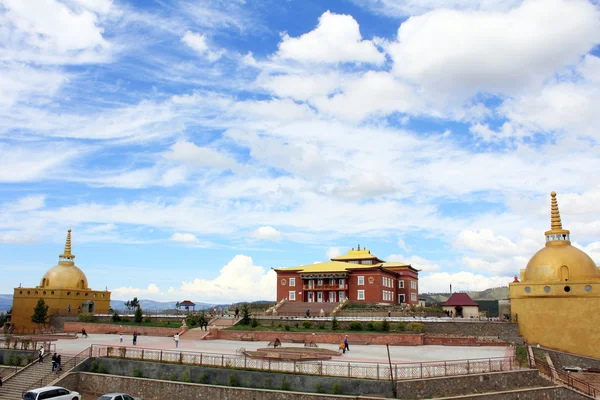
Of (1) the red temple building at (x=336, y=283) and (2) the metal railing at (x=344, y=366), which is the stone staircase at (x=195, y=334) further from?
(1) the red temple building at (x=336, y=283)

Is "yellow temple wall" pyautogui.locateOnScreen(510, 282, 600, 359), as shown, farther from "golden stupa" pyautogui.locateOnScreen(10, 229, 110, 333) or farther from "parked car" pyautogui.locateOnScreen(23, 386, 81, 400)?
"golden stupa" pyautogui.locateOnScreen(10, 229, 110, 333)

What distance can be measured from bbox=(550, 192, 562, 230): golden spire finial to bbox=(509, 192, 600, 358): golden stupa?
0.39m

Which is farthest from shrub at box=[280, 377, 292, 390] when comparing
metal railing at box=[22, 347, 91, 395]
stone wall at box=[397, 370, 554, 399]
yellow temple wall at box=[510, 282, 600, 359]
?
yellow temple wall at box=[510, 282, 600, 359]

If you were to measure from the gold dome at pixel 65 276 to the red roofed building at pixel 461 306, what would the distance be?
4196 cm

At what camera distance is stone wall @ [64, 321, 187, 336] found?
1689 inches

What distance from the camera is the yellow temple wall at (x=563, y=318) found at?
119 ft

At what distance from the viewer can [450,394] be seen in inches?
898

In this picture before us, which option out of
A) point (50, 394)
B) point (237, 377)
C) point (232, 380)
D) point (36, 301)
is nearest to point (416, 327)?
point (237, 377)

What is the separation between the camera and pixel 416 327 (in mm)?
38375

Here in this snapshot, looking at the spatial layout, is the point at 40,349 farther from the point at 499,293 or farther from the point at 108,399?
the point at 499,293

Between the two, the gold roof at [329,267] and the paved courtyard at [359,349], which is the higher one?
the gold roof at [329,267]

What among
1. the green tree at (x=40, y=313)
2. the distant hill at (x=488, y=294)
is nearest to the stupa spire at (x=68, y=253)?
the green tree at (x=40, y=313)

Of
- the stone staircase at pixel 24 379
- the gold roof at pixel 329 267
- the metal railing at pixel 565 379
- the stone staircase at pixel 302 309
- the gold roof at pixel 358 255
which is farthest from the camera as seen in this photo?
the gold roof at pixel 358 255

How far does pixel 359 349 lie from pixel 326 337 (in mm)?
4611
